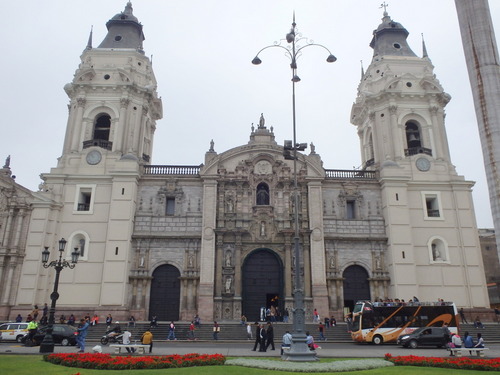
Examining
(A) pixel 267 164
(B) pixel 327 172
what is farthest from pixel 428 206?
(A) pixel 267 164

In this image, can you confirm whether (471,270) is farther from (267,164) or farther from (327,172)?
(267,164)

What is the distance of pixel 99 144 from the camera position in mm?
42344

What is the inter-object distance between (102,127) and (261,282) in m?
22.1

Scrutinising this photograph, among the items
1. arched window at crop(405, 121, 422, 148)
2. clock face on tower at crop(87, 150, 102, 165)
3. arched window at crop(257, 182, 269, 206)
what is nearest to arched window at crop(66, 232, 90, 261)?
clock face on tower at crop(87, 150, 102, 165)

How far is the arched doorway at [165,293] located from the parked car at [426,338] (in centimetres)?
1875

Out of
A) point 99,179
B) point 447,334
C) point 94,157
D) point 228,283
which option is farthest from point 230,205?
point 447,334

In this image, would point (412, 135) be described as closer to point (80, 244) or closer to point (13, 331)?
point (80, 244)

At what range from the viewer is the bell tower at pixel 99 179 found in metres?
37.0

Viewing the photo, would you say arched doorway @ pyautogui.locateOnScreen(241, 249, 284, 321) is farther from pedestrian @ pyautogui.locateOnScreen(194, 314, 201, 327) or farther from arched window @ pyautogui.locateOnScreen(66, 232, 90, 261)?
arched window @ pyautogui.locateOnScreen(66, 232, 90, 261)

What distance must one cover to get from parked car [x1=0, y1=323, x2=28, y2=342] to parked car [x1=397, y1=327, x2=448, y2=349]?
82.7 feet

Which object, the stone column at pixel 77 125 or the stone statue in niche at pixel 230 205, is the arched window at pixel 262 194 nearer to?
the stone statue in niche at pixel 230 205

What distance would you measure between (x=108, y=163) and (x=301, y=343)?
28.8 m

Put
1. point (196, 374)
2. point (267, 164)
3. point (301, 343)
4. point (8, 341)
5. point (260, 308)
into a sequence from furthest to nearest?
point (267, 164) → point (260, 308) → point (8, 341) → point (301, 343) → point (196, 374)

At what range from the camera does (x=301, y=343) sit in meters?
18.4
